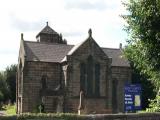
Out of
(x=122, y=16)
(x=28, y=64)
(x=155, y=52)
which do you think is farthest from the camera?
(x=28, y=64)

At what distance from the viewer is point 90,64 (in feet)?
202

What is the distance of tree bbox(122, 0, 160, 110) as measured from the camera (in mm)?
20922

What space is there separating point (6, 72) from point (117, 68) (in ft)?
142

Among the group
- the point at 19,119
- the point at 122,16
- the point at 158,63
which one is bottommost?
the point at 19,119

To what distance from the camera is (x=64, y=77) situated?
200ft

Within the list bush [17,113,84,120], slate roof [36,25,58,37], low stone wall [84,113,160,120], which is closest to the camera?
bush [17,113,84,120]

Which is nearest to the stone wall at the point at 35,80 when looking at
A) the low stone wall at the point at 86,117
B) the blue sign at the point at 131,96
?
the blue sign at the point at 131,96

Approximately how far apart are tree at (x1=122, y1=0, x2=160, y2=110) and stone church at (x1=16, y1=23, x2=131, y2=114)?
35663 mm

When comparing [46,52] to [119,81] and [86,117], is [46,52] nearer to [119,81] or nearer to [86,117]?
[119,81]

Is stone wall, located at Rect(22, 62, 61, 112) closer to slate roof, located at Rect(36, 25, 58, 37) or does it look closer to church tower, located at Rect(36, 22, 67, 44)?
church tower, located at Rect(36, 22, 67, 44)

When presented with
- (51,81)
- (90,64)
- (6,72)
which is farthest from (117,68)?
(6,72)

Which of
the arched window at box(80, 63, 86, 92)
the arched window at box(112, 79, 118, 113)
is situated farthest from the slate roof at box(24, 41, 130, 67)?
the arched window at box(80, 63, 86, 92)

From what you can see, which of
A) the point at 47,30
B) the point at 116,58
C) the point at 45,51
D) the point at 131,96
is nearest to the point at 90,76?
the point at 45,51

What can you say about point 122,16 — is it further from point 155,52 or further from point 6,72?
point 6,72
